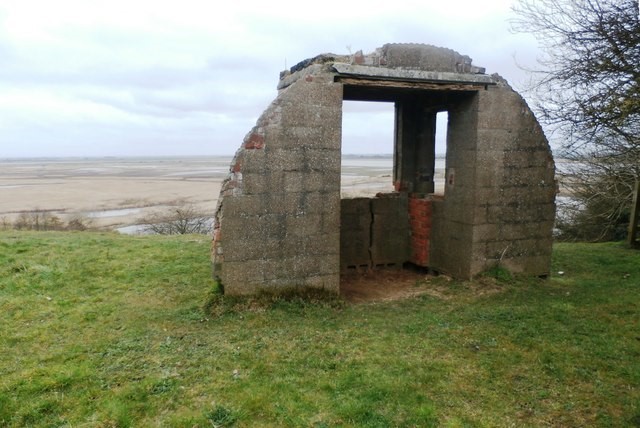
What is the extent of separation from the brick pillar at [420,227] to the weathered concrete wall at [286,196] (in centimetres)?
253

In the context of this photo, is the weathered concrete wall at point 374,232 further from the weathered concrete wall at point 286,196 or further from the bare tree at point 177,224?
the bare tree at point 177,224

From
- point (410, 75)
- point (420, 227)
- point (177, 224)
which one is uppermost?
point (410, 75)

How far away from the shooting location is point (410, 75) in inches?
274

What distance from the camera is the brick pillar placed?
348 inches

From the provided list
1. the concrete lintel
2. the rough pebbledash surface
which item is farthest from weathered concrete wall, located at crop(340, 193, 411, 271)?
the concrete lintel

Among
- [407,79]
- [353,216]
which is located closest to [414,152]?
[353,216]

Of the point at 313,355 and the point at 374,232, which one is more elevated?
the point at 374,232

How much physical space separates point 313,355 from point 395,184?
4.97 m

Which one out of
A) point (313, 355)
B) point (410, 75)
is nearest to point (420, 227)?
Result: point (410, 75)

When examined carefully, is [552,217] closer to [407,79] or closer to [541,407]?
[407,79]

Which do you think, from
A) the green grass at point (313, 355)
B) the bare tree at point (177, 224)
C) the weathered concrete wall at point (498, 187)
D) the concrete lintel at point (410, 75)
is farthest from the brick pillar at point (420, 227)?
the bare tree at point (177, 224)

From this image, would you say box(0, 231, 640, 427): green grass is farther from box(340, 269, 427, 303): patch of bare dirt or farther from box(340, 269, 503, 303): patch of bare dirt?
box(340, 269, 427, 303): patch of bare dirt

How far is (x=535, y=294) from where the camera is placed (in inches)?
292

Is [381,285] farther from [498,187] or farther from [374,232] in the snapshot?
[498,187]
